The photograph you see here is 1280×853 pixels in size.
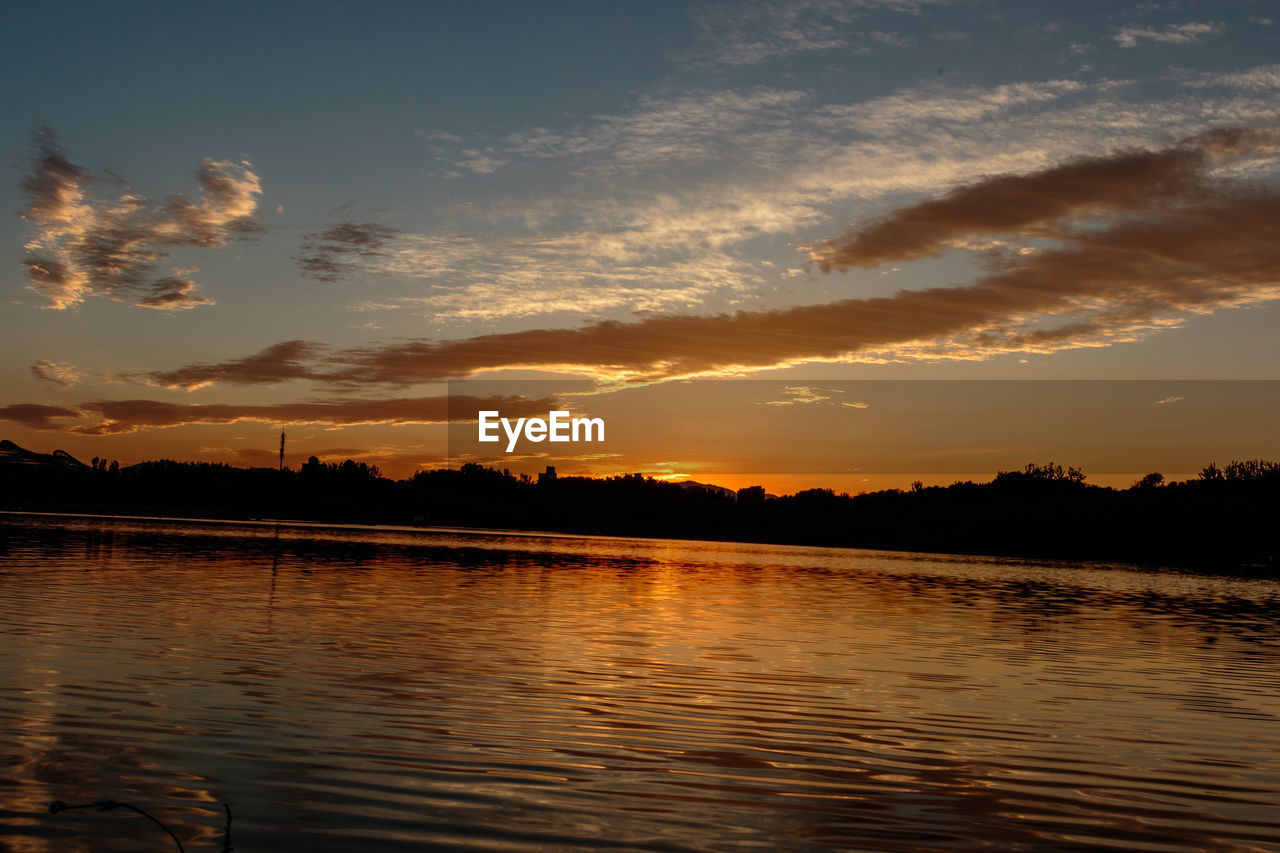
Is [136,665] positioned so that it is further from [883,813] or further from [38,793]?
[883,813]

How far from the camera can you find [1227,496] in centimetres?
19100

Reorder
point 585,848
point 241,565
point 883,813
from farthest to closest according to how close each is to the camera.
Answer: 1. point 241,565
2. point 883,813
3. point 585,848

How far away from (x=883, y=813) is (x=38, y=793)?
9.95 metres

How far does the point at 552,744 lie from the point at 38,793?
6.67 meters

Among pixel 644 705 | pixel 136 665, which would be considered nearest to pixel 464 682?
pixel 644 705

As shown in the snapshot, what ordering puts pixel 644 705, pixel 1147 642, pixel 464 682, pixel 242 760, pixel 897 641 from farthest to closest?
pixel 1147 642 < pixel 897 641 < pixel 464 682 < pixel 644 705 < pixel 242 760

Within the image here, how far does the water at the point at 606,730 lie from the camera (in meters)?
10.4

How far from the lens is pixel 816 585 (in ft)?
199

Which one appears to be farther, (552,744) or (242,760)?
(552,744)

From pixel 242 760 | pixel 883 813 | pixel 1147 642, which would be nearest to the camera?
pixel 883 813

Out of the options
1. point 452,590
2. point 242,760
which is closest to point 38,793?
point 242,760

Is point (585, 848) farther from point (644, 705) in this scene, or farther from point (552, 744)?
point (644, 705)

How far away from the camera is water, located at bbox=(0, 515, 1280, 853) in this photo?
34.1 feet

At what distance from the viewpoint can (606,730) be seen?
50.4 ft
